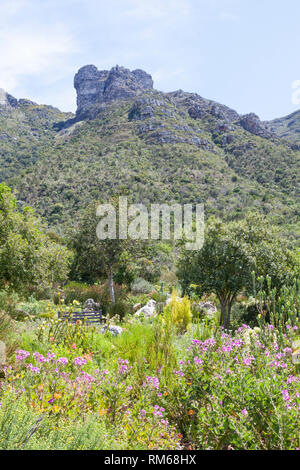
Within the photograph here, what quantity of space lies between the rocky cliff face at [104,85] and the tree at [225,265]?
81.1m

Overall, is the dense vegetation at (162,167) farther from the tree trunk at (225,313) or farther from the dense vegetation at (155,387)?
the dense vegetation at (155,387)

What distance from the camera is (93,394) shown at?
2.70 metres

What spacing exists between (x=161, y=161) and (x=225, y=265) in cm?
4311

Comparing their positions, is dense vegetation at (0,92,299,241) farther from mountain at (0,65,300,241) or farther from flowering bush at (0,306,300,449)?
flowering bush at (0,306,300,449)

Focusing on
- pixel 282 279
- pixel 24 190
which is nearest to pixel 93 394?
pixel 282 279

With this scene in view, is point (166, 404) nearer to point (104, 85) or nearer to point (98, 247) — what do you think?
point (98, 247)

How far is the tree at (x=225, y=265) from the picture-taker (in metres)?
9.10

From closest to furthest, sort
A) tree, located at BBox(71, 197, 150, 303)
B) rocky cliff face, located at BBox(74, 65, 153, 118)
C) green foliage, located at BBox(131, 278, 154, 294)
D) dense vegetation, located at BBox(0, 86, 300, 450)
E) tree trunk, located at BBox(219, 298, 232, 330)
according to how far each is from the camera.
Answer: dense vegetation, located at BBox(0, 86, 300, 450) < tree trunk, located at BBox(219, 298, 232, 330) < tree, located at BBox(71, 197, 150, 303) < green foliage, located at BBox(131, 278, 154, 294) < rocky cliff face, located at BBox(74, 65, 153, 118)

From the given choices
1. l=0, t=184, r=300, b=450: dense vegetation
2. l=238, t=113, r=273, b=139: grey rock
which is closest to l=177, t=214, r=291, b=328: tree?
l=0, t=184, r=300, b=450: dense vegetation

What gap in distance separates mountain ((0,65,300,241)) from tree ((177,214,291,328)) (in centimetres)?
1961

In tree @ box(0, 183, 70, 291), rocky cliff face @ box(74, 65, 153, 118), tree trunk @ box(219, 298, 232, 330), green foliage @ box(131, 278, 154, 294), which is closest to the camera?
tree @ box(0, 183, 70, 291)

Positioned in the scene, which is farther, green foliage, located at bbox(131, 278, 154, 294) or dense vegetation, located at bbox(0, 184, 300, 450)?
green foliage, located at bbox(131, 278, 154, 294)

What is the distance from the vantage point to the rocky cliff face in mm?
85312
